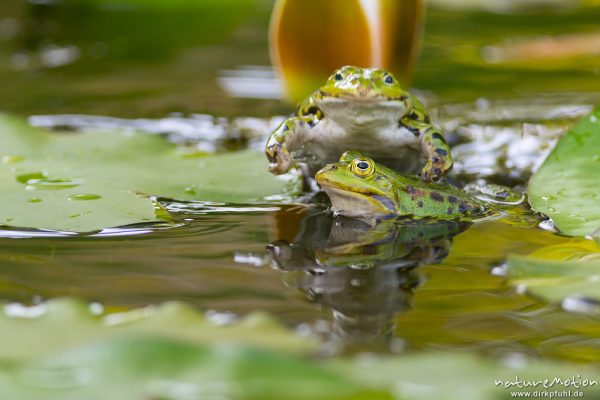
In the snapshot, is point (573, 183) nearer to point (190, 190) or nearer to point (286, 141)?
point (286, 141)

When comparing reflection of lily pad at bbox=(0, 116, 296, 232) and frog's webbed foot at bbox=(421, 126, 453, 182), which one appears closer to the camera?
reflection of lily pad at bbox=(0, 116, 296, 232)

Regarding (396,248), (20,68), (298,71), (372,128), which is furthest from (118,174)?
(20,68)

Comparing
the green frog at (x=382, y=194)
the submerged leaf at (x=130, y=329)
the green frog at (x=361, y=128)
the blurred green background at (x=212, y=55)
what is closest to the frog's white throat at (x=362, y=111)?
the green frog at (x=361, y=128)

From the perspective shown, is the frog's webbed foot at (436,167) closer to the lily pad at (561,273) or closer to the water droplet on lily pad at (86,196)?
the lily pad at (561,273)

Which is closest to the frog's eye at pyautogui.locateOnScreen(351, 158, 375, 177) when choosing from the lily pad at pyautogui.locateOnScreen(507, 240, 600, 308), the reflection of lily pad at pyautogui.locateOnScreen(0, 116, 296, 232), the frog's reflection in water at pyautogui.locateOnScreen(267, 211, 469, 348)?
the frog's reflection in water at pyautogui.locateOnScreen(267, 211, 469, 348)

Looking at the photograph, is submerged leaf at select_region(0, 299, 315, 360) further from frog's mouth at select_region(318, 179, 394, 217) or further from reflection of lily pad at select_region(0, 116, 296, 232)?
frog's mouth at select_region(318, 179, 394, 217)

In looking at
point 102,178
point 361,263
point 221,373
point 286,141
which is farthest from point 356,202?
point 221,373
